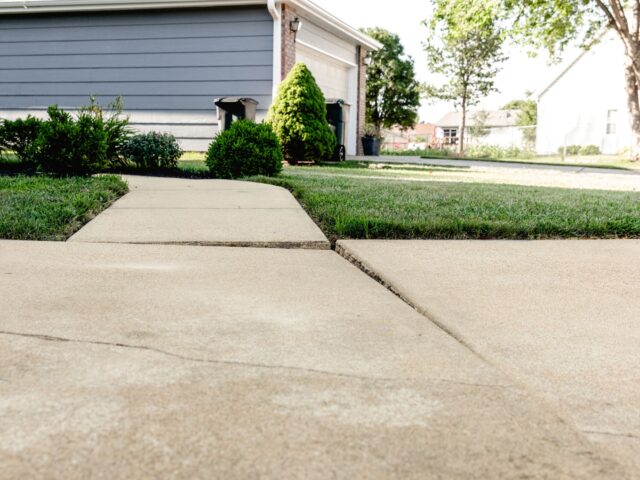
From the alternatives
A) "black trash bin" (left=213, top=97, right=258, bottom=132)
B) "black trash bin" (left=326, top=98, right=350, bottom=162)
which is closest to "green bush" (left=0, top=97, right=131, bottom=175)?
"black trash bin" (left=213, top=97, right=258, bottom=132)

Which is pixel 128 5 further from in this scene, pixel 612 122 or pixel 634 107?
pixel 612 122

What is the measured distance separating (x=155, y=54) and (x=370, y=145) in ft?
20.6

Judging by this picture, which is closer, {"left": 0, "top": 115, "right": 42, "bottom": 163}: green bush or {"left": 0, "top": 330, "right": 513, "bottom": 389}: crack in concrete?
{"left": 0, "top": 330, "right": 513, "bottom": 389}: crack in concrete

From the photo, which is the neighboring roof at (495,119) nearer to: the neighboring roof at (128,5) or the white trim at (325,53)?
the white trim at (325,53)

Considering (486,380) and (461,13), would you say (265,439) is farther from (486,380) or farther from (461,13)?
(461,13)

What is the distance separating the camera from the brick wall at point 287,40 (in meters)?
11.2

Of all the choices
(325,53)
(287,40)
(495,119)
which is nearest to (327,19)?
(325,53)

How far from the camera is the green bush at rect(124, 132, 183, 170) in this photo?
24.3 ft

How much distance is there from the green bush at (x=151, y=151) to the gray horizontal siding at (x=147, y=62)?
431 cm

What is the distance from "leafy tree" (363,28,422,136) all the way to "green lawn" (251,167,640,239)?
2615 cm

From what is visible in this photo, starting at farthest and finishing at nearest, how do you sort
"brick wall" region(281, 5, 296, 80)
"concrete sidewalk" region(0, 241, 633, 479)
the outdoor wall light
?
the outdoor wall light, "brick wall" region(281, 5, 296, 80), "concrete sidewalk" region(0, 241, 633, 479)

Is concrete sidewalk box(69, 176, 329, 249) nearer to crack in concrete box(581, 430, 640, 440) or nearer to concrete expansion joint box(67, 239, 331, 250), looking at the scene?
concrete expansion joint box(67, 239, 331, 250)

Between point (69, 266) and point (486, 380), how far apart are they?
1787 mm

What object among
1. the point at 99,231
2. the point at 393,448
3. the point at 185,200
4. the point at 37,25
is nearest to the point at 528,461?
the point at 393,448
